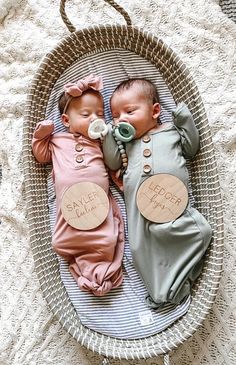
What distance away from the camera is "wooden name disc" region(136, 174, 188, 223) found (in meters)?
1.30

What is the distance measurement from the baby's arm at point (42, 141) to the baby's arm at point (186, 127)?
0.27 metres

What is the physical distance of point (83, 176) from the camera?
134 cm

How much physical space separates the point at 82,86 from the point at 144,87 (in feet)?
0.43

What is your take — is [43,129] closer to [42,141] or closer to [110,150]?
[42,141]

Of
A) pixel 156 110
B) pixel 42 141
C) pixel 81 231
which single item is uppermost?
pixel 156 110

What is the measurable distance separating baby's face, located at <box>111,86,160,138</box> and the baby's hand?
141 mm

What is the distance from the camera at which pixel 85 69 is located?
4.67 feet

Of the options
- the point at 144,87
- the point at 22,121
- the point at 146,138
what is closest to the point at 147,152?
the point at 146,138

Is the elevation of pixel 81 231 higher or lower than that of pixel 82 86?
lower

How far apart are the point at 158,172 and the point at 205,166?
0.34ft

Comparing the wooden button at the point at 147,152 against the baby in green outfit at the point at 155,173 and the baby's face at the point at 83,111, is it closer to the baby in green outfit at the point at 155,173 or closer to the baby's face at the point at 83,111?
the baby in green outfit at the point at 155,173

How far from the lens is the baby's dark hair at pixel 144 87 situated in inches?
52.9

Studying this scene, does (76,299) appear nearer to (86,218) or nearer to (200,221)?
(86,218)

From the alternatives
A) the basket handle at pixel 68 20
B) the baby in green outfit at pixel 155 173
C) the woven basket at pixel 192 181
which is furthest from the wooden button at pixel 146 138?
the basket handle at pixel 68 20
